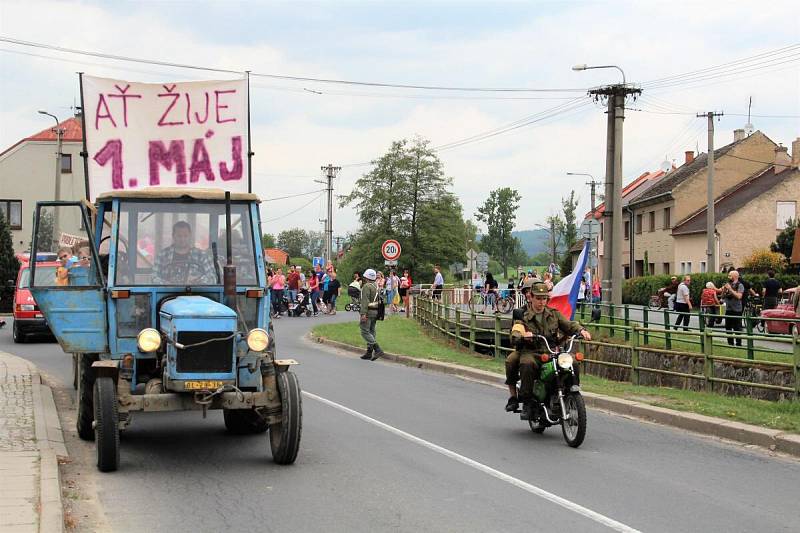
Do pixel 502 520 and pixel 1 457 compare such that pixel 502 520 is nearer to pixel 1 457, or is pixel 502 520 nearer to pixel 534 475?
pixel 534 475

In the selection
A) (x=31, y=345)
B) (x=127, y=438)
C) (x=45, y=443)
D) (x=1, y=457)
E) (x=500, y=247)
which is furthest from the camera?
(x=500, y=247)

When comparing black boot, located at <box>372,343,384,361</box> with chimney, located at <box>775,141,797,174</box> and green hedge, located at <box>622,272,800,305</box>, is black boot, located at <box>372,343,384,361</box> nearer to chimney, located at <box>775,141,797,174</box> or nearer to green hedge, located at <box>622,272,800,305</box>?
green hedge, located at <box>622,272,800,305</box>

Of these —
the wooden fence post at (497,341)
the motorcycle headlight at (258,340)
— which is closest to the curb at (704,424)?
the wooden fence post at (497,341)

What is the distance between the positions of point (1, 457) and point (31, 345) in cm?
1668

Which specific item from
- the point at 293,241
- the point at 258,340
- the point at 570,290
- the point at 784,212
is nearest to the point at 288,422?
the point at 258,340

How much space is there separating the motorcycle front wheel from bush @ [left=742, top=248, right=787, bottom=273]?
1560 inches

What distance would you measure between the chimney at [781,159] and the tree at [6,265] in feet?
147

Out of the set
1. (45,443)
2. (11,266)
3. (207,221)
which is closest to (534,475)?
(207,221)

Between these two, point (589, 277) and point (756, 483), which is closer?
point (756, 483)

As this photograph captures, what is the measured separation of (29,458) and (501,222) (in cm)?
14201

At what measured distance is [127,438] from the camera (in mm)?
10523

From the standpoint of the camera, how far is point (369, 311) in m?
21.5

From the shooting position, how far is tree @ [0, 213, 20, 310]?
45250mm

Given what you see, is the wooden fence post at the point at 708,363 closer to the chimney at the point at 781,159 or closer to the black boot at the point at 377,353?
the black boot at the point at 377,353
